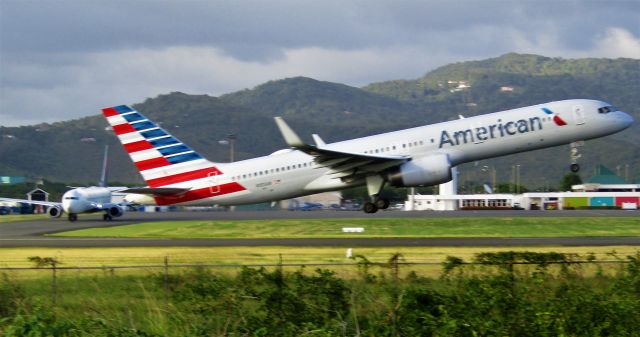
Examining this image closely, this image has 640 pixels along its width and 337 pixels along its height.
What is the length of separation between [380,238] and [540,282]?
26.9 meters

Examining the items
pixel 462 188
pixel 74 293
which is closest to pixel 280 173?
pixel 74 293

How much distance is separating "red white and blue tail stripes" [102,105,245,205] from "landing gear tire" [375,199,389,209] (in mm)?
7269

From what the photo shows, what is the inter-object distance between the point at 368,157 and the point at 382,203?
10.5 ft

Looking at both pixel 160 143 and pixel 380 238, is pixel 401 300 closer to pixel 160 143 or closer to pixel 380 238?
pixel 380 238

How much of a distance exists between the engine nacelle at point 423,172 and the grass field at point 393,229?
4.93 meters

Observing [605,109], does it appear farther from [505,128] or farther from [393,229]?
[393,229]

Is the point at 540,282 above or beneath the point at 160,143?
beneath

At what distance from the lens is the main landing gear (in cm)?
4462

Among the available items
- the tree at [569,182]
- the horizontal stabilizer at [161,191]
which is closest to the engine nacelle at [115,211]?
the horizontal stabilizer at [161,191]

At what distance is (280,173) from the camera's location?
44719 millimetres

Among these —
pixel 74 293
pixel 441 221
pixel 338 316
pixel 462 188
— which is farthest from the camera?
pixel 462 188

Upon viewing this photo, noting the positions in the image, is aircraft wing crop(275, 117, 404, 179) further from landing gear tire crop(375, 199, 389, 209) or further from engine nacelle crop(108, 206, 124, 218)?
engine nacelle crop(108, 206, 124, 218)

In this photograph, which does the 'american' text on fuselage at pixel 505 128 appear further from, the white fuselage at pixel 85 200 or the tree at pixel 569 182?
the tree at pixel 569 182

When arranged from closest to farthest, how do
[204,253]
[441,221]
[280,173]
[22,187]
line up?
[204,253] → [280,173] → [441,221] → [22,187]
